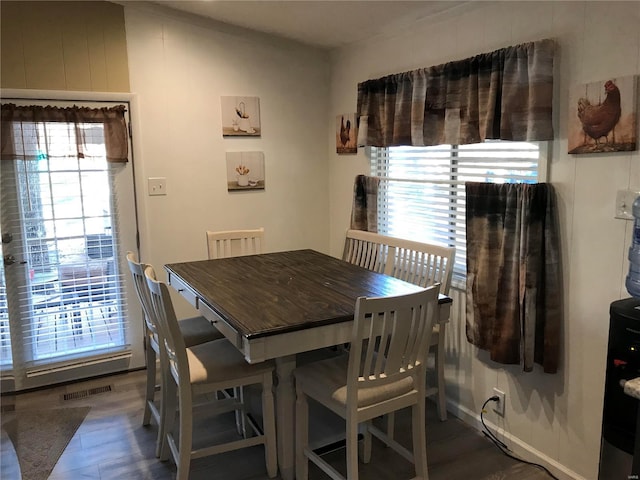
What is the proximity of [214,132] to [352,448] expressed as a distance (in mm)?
2529

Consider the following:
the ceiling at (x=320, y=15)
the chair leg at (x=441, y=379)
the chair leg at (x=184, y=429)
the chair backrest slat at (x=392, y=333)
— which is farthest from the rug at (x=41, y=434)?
the ceiling at (x=320, y=15)

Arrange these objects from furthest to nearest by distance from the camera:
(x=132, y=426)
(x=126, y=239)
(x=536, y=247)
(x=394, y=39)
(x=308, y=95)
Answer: (x=308, y=95) < (x=126, y=239) < (x=394, y=39) < (x=132, y=426) < (x=536, y=247)

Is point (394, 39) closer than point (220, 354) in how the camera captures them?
No

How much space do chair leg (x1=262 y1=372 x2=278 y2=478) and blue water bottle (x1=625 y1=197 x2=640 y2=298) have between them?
5.01ft

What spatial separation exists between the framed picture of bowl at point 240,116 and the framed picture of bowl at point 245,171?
0.51 feet

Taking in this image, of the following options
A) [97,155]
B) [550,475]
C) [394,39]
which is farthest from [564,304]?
[97,155]

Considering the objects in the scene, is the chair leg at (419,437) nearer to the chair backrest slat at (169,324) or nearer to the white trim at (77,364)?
the chair backrest slat at (169,324)

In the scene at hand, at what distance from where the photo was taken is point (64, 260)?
133 inches

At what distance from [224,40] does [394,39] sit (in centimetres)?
123

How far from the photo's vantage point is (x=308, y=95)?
4.07 m

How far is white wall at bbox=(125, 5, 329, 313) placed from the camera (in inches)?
139

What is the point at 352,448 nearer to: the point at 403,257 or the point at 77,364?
the point at 403,257

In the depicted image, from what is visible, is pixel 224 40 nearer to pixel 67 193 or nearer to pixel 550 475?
pixel 67 193

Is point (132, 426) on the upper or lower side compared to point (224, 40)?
lower
